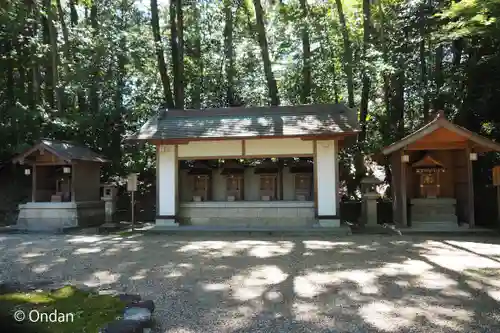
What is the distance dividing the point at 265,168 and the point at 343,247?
479cm

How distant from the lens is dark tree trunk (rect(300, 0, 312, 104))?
15938 mm

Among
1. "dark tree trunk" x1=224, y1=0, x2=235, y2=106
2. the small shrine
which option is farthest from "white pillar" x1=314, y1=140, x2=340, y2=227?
"dark tree trunk" x1=224, y1=0, x2=235, y2=106

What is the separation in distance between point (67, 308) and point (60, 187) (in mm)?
10616

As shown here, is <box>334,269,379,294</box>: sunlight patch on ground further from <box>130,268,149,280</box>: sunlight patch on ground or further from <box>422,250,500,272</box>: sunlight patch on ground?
<box>130,268,149,280</box>: sunlight patch on ground

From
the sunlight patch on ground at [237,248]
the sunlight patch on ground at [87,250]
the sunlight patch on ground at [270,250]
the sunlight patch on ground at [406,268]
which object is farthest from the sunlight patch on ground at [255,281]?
the sunlight patch on ground at [87,250]

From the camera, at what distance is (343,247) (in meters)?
8.23

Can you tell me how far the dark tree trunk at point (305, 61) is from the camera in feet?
52.3

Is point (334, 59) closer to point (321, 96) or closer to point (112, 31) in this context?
point (321, 96)

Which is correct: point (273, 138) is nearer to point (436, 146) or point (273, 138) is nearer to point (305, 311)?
point (436, 146)

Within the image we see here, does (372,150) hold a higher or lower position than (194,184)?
higher

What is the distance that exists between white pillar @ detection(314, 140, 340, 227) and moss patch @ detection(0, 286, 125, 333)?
24.2 feet

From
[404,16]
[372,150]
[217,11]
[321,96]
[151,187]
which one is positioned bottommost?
[151,187]

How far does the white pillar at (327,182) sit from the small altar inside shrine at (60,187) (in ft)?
25.0

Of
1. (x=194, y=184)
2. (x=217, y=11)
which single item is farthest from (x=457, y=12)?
(x=217, y=11)
